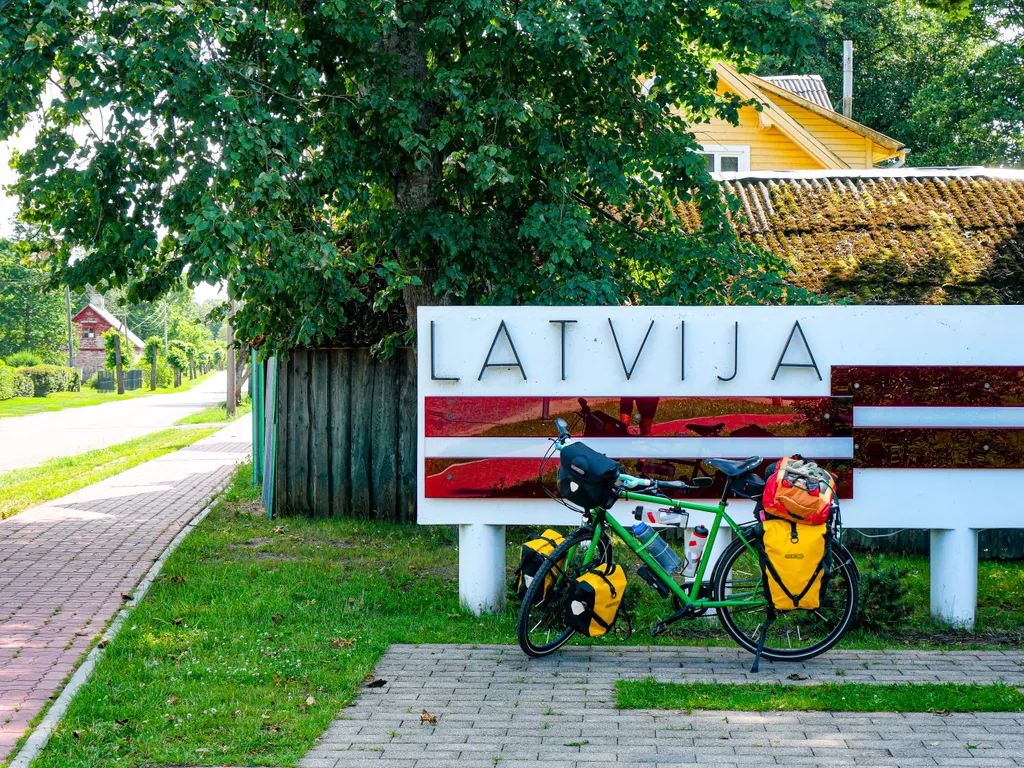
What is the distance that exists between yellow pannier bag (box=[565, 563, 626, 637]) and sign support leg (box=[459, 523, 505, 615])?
1.28m

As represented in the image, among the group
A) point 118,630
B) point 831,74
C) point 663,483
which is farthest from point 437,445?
point 831,74

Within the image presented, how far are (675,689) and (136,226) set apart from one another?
19.7 feet

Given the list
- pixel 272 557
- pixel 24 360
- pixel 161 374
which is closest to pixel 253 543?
pixel 272 557

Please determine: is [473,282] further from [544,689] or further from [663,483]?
[544,689]

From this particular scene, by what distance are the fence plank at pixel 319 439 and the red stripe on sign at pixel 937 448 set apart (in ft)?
21.9

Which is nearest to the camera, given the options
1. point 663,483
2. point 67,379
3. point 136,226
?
point 663,483

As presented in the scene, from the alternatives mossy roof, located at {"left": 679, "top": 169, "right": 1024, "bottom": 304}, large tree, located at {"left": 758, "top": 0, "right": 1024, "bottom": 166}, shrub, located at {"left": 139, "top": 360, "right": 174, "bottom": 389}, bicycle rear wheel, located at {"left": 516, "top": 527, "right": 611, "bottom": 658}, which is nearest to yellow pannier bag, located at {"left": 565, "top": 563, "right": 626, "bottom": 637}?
bicycle rear wheel, located at {"left": 516, "top": 527, "right": 611, "bottom": 658}

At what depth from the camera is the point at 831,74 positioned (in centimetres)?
3944

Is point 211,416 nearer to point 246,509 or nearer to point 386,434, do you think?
point 246,509

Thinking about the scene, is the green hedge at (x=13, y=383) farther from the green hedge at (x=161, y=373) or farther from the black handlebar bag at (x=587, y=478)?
the black handlebar bag at (x=587, y=478)

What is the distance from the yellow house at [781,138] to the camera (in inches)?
834

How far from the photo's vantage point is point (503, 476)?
771 centimetres

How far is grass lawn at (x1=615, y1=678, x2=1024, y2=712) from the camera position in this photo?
5641mm

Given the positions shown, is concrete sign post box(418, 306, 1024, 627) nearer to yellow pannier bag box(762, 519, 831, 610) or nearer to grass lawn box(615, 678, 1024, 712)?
yellow pannier bag box(762, 519, 831, 610)
